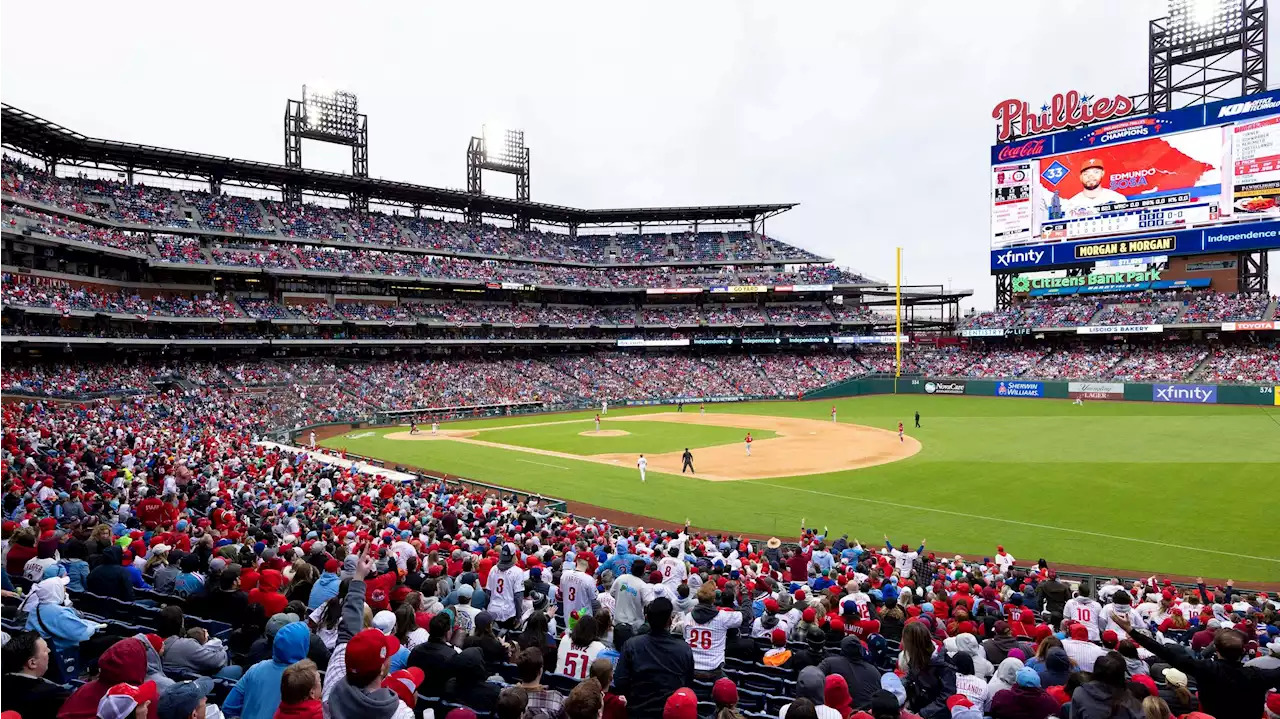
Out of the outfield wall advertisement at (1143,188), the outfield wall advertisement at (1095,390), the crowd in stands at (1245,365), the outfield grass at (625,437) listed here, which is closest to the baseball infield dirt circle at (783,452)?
the outfield grass at (625,437)

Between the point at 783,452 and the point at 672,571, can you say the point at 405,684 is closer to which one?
the point at 672,571

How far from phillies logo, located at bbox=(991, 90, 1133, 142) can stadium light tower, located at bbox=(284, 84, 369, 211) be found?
61.1 meters

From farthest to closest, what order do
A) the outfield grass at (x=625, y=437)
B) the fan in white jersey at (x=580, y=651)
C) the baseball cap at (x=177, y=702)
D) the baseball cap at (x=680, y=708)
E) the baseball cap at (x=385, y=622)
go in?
the outfield grass at (x=625, y=437) < the baseball cap at (x=385, y=622) < the fan in white jersey at (x=580, y=651) < the baseball cap at (x=177, y=702) < the baseball cap at (x=680, y=708)

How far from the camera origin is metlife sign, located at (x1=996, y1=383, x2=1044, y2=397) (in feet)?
209

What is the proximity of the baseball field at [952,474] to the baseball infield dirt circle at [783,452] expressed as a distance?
0.15 metres

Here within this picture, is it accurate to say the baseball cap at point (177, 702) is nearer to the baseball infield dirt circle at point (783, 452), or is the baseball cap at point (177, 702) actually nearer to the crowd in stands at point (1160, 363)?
the baseball infield dirt circle at point (783, 452)

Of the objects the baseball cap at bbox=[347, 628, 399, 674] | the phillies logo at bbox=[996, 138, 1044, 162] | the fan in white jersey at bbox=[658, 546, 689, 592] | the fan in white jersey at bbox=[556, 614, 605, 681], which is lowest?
the fan in white jersey at bbox=[658, 546, 689, 592]

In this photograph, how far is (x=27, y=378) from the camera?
39.9m

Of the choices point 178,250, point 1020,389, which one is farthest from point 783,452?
point 178,250

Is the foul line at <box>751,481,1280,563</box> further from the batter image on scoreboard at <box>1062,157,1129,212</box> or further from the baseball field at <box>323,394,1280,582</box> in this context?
the batter image on scoreboard at <box>1062,157,1129,212</box>

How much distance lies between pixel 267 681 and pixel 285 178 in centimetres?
7083


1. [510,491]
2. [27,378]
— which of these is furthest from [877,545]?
[27,378]

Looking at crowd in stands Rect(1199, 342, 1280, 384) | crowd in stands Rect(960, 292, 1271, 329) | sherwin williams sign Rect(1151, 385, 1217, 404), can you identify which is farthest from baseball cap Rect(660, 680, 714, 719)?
crowd in stands Rect(960, 292, 1271, 329)

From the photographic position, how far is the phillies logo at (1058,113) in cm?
6412
